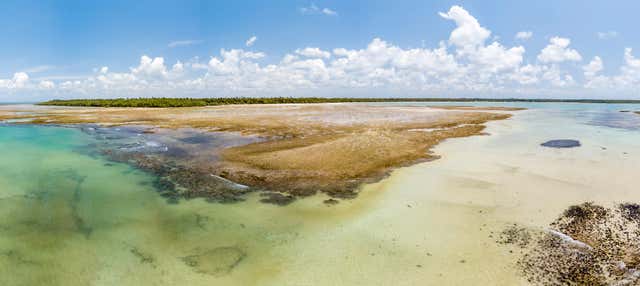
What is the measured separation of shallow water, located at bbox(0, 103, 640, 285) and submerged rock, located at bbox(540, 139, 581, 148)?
15.6ft

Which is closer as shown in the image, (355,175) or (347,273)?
(347,273)

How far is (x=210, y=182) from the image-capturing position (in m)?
12.4

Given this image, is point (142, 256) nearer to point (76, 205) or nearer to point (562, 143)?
point (76, 205)

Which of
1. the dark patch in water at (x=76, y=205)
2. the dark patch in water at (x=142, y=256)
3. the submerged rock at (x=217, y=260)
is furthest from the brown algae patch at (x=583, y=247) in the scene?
the dark patch in water at (x=76, y=205)

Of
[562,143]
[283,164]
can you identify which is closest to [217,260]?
[283,164]

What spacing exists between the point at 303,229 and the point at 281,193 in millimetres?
2815

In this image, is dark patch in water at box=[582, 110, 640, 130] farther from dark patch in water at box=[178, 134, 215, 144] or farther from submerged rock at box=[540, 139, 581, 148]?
dark patch in water at box=[178, 134, 215, 144]

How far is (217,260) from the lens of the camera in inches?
273

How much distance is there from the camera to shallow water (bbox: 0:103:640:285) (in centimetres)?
645

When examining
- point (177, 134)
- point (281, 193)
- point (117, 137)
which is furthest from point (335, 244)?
point (117, 137)

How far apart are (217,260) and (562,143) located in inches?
890

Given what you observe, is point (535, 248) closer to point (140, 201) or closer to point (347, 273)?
point (347, 273)

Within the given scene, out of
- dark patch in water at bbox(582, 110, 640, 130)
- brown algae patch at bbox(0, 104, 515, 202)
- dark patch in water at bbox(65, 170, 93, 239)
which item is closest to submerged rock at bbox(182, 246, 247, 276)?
brown algae patch at bbox(0, 104, 515, 202)

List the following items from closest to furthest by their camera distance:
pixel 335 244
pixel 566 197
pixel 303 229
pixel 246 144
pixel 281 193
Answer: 1. pixel 335 244
2. pixel 303 229
3. pixel 566 197
4. pixel 281 193
5. pixel 246 144
